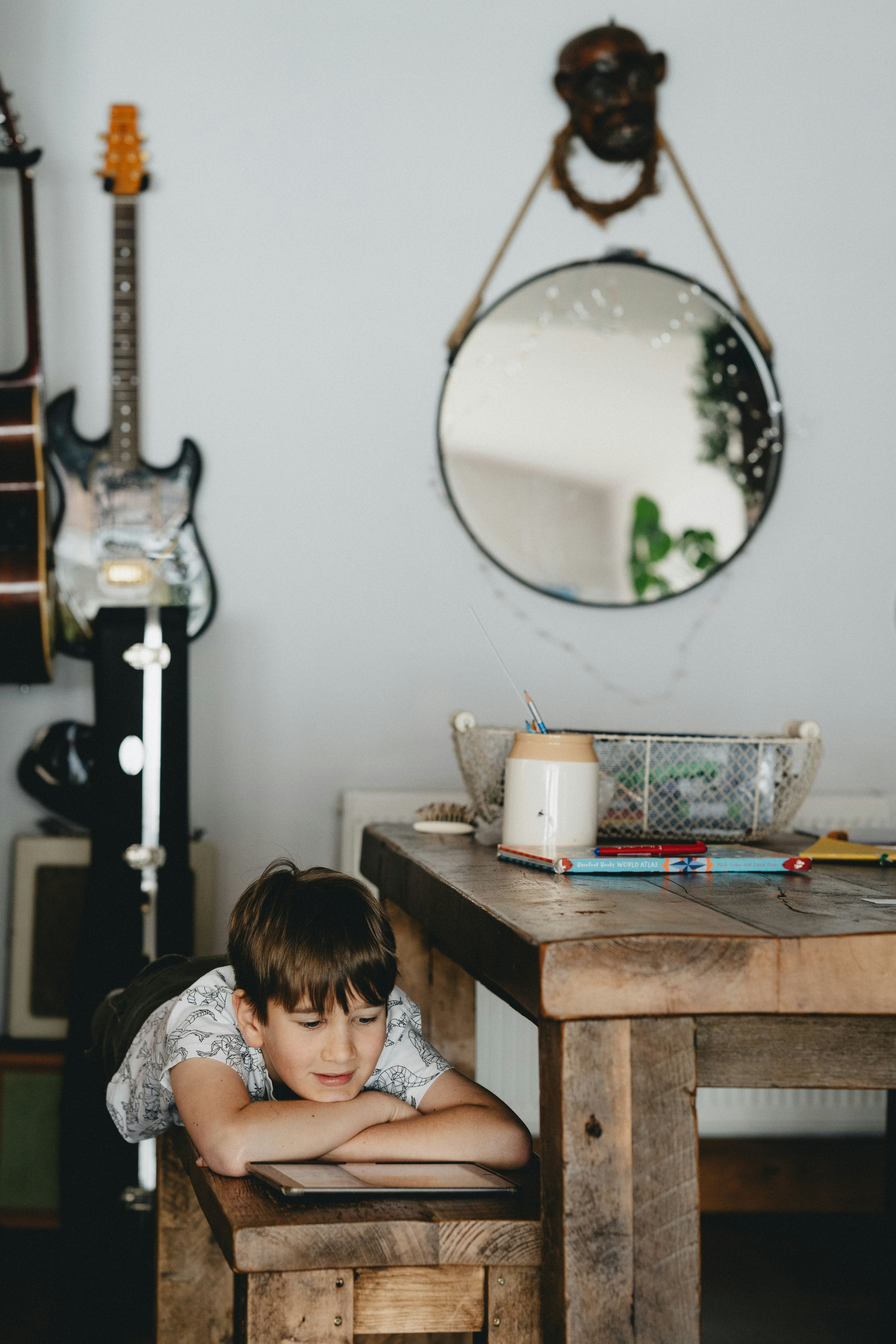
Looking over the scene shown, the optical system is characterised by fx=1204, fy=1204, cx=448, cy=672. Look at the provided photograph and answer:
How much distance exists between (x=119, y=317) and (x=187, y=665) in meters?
0.77

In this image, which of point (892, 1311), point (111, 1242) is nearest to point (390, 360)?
point (111, 1242)

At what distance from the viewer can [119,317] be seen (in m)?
2.24

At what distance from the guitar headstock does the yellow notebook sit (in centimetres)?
171

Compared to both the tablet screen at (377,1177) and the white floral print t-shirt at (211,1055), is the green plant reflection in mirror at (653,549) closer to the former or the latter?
the white floral print t-shirt at (211,1055)

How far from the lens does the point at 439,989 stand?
1.66 meters

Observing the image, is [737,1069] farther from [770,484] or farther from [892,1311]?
[770,484]

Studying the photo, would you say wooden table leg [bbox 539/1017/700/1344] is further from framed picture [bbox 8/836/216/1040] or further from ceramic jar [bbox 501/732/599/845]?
framed picture [bbox 8/836/216/1040]

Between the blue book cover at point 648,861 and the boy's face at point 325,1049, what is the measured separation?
0.80ft

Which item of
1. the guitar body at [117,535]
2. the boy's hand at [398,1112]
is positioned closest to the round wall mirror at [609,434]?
the guitar body at [117,535]

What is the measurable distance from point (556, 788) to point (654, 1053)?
0.44 metres

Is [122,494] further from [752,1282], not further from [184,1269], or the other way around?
[752,1282]

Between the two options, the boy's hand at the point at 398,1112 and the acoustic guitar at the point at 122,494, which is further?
the acoustic guitar at the point at 122,494

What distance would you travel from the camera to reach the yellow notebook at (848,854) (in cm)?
138

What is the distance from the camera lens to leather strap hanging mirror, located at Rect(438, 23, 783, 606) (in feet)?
7.76
